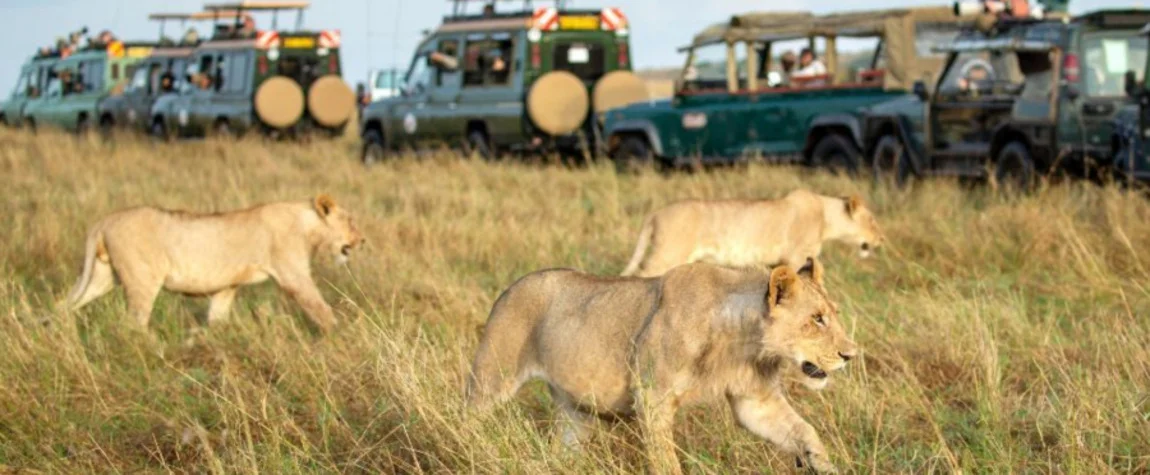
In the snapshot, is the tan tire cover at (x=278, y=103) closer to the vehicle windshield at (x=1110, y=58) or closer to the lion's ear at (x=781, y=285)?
the vehicle windshield at (x=1110, y=58)

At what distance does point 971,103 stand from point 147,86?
55.7 ft

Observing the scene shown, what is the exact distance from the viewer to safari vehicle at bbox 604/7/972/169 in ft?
52.4

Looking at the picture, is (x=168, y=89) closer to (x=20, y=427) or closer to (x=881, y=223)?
(x=881, y=223)

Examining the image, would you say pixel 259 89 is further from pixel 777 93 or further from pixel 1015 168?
pixel 1015 168

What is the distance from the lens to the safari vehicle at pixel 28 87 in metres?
31.8

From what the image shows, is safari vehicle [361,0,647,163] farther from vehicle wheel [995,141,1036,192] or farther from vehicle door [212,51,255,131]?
vehicle wheel [995,141,1036,192]

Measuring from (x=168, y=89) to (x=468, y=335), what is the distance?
2093cm

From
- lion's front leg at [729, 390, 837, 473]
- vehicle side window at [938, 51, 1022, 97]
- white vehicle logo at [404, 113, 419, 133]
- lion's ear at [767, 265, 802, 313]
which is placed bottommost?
lion's front leg at [729, 390, 837, 473]

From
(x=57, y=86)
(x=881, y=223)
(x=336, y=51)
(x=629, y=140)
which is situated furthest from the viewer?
(x=57, y=86)

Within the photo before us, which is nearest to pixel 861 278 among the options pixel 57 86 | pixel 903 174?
pixel 903 174

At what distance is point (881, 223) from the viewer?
12.2 m

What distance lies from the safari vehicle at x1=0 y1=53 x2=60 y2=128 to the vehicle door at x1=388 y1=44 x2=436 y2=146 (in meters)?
11.7

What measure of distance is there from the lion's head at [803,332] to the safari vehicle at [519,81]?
13.9m

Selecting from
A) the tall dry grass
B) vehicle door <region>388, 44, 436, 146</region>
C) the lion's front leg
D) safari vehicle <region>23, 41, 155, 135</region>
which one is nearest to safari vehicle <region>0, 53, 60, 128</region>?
safari vehicle <region>23, 41, 155, 135</region>
